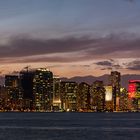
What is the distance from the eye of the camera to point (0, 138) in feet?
368

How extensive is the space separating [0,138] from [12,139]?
322 cm

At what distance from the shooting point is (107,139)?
11156 centimetres

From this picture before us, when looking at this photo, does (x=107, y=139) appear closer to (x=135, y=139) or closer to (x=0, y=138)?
(x=135, y=139)

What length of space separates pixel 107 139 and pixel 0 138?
72.0 ft

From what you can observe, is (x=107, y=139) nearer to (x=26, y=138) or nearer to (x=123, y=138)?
(x=123, y=138)

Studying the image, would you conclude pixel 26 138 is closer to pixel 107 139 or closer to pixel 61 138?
pixel 61 138

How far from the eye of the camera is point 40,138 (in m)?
113

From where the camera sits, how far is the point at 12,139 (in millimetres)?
110250

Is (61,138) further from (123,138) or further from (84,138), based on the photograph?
(123,138)

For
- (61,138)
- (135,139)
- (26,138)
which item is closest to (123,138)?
(135,139)

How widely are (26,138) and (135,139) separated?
22.4m

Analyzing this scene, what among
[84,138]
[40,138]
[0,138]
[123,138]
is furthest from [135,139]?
[0,138]

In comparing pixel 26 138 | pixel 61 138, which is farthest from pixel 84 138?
pixel 26 138

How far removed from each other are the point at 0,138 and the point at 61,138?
41.5 feet
